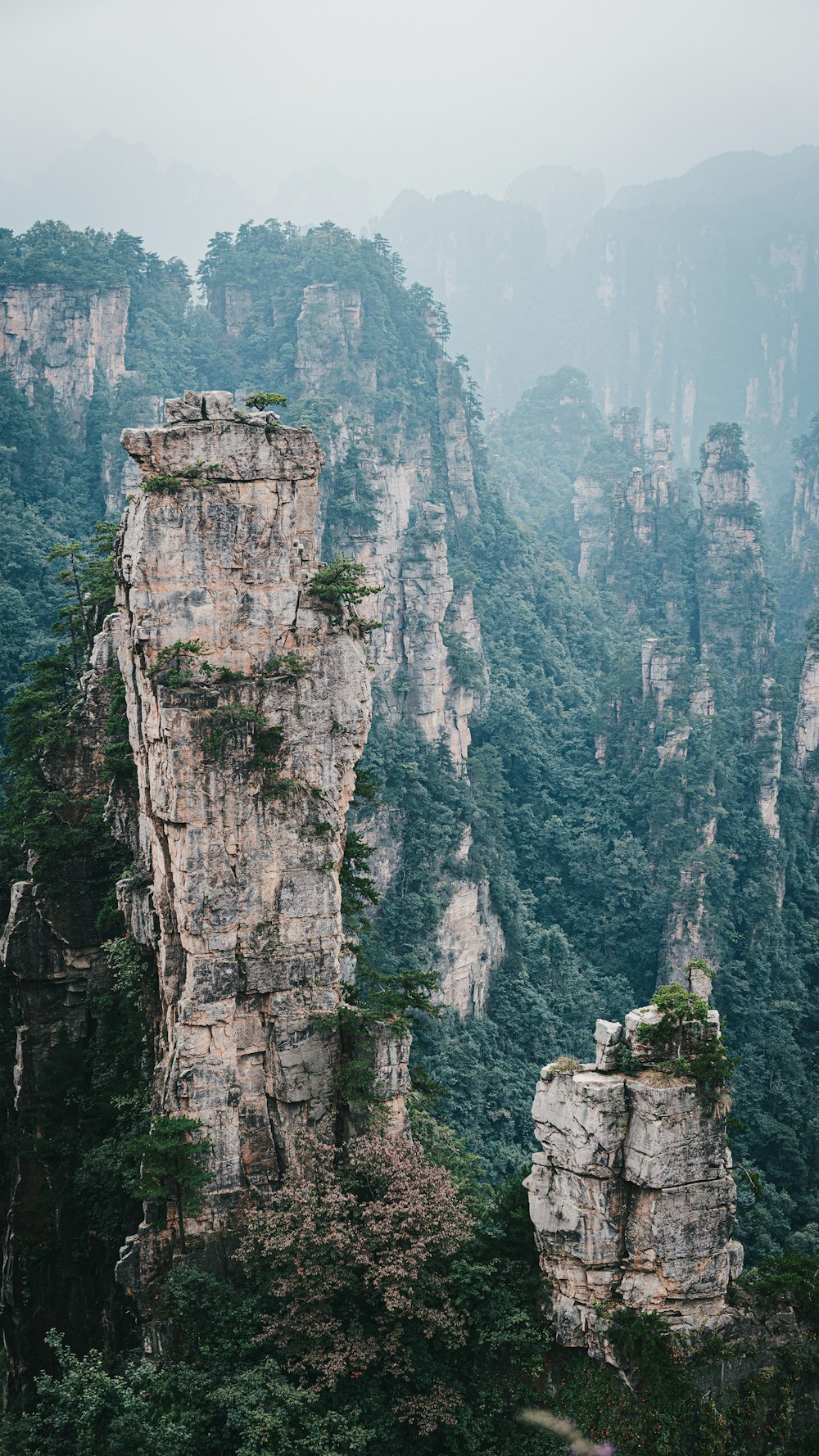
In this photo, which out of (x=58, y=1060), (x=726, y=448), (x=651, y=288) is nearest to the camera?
(x=58, y=1060)

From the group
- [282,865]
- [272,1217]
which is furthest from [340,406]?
[272,1217]

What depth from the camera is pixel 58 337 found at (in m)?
51.7

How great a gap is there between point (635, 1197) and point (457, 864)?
27.9 metres

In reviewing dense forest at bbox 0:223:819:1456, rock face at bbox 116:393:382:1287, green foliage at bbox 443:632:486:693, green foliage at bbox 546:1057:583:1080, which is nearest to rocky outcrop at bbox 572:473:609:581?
dense forest at bbox 0:223:819:1456

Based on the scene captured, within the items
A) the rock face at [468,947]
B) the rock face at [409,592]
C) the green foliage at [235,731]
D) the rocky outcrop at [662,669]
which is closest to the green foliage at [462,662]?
the rock face at [409,592]

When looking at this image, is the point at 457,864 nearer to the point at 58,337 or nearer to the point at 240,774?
the point at 240,774

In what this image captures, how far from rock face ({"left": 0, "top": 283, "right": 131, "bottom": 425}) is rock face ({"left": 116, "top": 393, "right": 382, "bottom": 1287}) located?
3554 cm

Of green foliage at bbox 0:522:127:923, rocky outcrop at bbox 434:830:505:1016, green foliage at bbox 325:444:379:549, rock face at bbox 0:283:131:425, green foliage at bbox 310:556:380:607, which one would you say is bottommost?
rocky outcrop at bbox 434:830:505:1016

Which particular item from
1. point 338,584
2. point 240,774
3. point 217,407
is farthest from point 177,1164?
point 217,407

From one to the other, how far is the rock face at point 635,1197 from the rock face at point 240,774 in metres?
3.43

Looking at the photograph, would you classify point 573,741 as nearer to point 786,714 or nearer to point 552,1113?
point 786,714

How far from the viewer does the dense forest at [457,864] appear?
15867mm

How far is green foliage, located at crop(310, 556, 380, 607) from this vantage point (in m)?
18.8

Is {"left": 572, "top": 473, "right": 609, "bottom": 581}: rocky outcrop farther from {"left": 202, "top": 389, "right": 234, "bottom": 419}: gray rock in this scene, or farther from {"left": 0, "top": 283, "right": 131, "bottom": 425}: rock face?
{"left": 202, "top": 389, "right": 234, "bottom": 419}: gray rock
